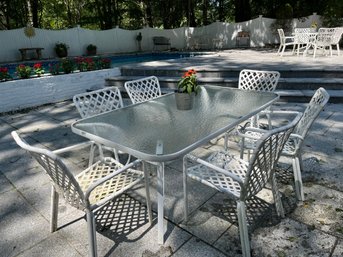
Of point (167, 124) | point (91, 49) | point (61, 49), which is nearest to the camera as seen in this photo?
point (167, 124)

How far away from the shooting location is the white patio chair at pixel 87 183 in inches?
52.5

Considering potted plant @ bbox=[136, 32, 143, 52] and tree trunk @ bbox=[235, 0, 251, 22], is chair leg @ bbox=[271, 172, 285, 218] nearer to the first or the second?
tree trunk @ bbox=[235, 0, 251, 22]

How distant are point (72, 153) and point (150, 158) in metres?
2.06

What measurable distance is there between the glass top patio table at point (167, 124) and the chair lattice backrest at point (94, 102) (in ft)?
1.13

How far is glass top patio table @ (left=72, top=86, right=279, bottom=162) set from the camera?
158 centimetres

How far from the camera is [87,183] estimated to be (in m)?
1.81

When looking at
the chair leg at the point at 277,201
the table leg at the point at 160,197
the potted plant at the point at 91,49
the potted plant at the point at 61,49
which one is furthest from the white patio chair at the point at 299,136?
the potted plant at the point at 91,49

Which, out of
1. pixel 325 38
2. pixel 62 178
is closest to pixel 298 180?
pixel 62 178

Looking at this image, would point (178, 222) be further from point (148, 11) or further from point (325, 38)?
point (148, 11)

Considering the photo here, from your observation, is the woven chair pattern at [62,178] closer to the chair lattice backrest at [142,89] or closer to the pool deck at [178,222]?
the pool deck at [178,222]

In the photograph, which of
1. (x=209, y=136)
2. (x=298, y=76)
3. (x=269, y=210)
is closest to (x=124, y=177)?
(x=209, y=136)

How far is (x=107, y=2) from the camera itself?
17.2m

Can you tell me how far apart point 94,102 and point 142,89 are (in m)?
0.83

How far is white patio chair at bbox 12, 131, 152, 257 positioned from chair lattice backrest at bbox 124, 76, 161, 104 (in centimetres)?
122
